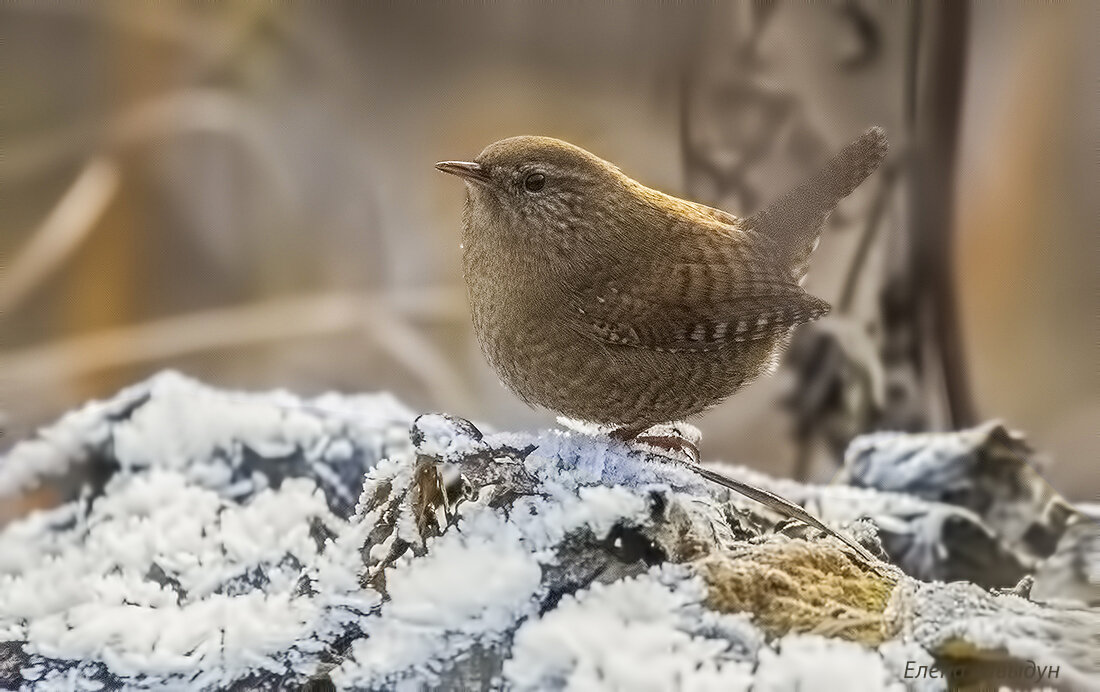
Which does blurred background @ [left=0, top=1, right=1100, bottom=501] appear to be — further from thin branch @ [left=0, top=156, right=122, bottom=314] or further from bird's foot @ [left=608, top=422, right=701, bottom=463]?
bird's foot @ [left=608, top=422, right=701, bottom=463]

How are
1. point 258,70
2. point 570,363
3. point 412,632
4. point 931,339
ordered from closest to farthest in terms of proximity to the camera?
1. point 412,632
2. point 570,363
3. point 258,70
4. point 931,339

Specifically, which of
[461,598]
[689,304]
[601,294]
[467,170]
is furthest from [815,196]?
[461,598]

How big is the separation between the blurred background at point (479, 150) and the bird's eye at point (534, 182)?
1.42ft

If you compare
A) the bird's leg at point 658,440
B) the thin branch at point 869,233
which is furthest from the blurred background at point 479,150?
the bird's leg at point 658,440

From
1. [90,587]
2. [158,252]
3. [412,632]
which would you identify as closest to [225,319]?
[158,252]

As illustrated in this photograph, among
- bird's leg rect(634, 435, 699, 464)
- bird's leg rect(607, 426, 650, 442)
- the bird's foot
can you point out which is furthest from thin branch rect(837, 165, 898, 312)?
bird's leg rect(607, 426, 650, 442)

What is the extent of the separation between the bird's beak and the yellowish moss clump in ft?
2.53

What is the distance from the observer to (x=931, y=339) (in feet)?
7.13

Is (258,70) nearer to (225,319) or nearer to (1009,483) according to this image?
(225,319)

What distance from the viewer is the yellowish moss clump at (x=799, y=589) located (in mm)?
1105

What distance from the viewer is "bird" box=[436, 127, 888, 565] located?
150cm

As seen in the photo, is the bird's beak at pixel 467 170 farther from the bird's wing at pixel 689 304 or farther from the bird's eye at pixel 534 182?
the bird's wing at pixel 689 304

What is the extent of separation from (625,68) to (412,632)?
131 cm

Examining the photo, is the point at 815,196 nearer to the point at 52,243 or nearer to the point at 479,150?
the point at 479,150
